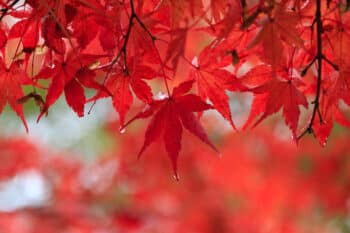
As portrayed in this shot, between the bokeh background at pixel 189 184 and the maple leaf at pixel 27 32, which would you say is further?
the bokeh background at pixel 189 184

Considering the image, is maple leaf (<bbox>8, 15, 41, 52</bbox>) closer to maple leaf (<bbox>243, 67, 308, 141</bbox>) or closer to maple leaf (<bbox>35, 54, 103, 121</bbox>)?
maple leaf (<bbox>35, 54, 103, 121</bbox>)

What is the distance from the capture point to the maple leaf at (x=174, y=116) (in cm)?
93

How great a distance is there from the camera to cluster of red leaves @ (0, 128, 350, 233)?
3.23 m

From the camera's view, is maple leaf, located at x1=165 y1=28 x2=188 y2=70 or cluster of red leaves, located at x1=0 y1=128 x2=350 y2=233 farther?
cluster of red leaves, located at x1=0 y1=128 x2=350 y2=233

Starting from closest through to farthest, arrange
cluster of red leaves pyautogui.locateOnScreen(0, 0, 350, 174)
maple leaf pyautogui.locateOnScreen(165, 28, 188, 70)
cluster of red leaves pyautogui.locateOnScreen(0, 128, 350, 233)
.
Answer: maple leaf pyautogui.locateOnScreen(165, 28, 188, 70) → cluster of red leaves pyautogui.locateOnScreen(0, 0, 350, 174) → cluster of red leaves pyautogui.locateOnScreen(0, 128, 350, 233)

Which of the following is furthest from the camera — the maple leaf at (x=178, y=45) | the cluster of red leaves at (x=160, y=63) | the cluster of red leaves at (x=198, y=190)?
the cluster of red leaves at (x=198, y=190)

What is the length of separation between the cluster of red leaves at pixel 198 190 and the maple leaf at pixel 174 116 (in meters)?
2.28

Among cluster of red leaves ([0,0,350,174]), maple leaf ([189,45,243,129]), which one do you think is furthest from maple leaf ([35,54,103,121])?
maple leaf ([189,45,243,129])

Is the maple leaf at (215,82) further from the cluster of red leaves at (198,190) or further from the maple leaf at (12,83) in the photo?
the cluster of red leaves at (198,190)

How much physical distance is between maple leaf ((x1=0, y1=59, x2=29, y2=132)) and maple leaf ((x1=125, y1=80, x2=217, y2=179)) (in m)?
0.18

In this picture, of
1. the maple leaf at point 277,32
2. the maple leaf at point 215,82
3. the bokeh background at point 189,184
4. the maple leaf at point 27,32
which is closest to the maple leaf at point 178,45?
the maple leaf at point 277,32

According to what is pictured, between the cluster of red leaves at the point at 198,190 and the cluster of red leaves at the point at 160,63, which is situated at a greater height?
the cluster of red leaves at the point at 160,63

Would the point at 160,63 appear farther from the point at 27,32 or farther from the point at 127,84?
the point at 27,32

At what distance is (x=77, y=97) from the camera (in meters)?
0.92
